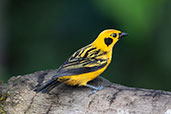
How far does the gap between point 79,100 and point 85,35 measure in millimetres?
4643

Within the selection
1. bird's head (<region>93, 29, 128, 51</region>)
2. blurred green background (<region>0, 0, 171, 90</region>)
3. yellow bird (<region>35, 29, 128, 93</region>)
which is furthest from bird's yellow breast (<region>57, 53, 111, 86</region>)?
blurred green background (<region>0, 0, 171, 90</region>)

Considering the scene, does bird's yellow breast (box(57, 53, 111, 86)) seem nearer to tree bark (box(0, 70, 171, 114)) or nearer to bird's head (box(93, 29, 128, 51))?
tree bark (box(0, 70, 171, 114))

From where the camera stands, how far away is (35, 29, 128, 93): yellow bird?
587cm

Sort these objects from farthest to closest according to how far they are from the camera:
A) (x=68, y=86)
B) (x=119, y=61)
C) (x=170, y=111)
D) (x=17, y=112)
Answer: (x=119, y=61) < (x=68, y=86) < (x=17, y=112) < (x=170, y=111)

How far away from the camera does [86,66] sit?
614cm

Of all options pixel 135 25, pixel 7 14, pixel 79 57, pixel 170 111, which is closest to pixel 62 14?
pixel 7 14

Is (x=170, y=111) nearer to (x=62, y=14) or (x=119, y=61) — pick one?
(x=119, y=61)

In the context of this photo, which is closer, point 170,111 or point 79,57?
point 170,111

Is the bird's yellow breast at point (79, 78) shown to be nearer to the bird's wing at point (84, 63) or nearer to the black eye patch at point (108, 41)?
the bird's wing at point (84, 63)

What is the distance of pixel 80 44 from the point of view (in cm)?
1030

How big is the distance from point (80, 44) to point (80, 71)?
4289 millimetres

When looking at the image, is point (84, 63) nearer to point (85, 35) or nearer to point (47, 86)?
point (47, 86)

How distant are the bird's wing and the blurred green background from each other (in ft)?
8.00

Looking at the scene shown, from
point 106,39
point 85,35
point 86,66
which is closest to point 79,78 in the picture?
point 86,66
